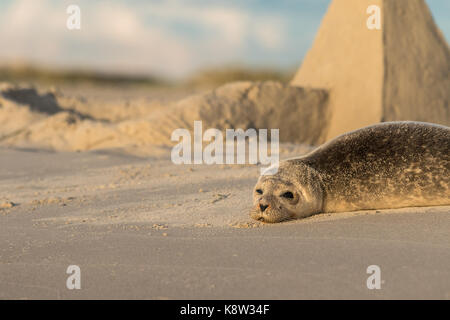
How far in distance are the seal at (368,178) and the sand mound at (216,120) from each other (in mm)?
4424

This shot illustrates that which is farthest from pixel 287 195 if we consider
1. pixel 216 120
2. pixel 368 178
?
pixel 216 120

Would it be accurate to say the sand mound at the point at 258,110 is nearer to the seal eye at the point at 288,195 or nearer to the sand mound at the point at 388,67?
the sand mound at the point at 388,67

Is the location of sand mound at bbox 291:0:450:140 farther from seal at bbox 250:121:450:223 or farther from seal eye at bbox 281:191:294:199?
seal eye at bbox 281:191:294:199

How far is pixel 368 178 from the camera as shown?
12.8ft

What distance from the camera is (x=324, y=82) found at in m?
9.81

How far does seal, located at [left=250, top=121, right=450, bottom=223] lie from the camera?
3801mm

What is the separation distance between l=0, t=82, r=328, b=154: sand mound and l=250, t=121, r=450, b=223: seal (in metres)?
4.42

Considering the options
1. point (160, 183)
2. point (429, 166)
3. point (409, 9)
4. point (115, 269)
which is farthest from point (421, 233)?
point (409, 9)

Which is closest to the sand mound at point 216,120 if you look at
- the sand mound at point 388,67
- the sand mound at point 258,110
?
the sand mound at point 258,110

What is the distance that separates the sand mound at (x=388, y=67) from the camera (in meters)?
8.79

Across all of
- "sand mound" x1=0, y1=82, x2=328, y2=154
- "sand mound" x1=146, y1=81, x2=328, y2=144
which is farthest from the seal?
"sand mound" x1=146, y1=81, x2=328, y2=144

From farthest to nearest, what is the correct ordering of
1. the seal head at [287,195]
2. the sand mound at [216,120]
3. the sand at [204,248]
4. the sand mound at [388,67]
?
the sand mound at [216,120]
the sand mound at [388,67]
the seal head at [287,195]
the sand at [204,248]

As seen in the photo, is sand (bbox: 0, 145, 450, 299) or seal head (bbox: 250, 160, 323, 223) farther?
seal head (bbox: 250, 160, 323, 223)
